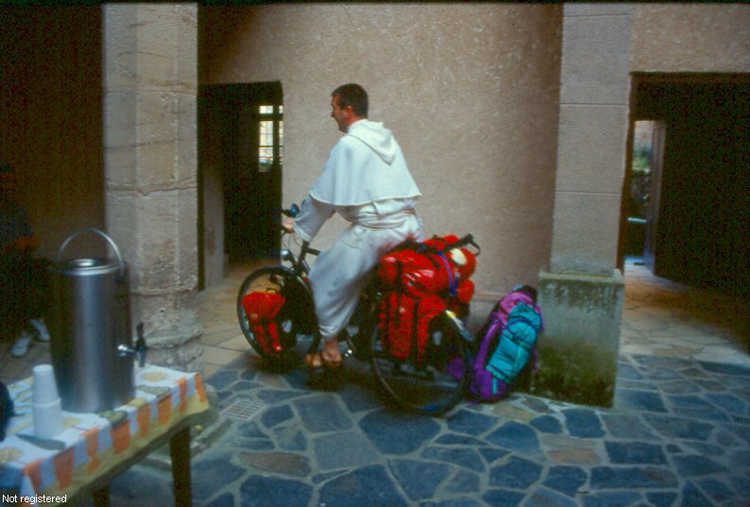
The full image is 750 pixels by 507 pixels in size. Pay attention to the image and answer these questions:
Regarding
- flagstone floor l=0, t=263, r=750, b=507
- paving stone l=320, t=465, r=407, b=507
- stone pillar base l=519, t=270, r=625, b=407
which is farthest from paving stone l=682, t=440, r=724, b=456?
paving stone l=320, t=465, r=407, b=507

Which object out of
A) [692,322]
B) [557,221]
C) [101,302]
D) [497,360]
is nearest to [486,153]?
[557,221]

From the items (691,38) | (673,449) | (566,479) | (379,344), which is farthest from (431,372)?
(691,38)

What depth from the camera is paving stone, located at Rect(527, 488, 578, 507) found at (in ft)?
10.8

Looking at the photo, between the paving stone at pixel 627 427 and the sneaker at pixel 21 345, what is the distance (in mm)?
4919

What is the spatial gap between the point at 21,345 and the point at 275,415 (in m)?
2.80

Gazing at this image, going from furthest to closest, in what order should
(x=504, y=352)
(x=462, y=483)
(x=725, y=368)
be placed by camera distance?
(x=725, y=368) → (x=504, y=352) → (x=462, y=483)

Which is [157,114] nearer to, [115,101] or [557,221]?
[115,101]

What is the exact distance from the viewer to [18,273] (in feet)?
18.3

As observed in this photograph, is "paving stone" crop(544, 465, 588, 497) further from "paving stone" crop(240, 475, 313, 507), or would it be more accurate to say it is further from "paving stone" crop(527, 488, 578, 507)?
"paving stone" crop(240, 475, 313, 507)

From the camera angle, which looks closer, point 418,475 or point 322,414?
point 418,475

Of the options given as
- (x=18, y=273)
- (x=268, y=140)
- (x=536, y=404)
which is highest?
(x=268, y=140)

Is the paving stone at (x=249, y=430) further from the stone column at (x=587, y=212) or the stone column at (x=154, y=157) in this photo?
the stone column at (x=587, y=212)

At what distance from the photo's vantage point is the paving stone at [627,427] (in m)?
4.08

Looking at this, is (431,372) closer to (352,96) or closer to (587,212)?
(587,212)
